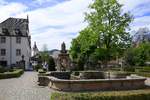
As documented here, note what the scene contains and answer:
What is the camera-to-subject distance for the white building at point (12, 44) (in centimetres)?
8156

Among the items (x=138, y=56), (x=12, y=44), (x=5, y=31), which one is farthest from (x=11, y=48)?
(x=138, y=56)

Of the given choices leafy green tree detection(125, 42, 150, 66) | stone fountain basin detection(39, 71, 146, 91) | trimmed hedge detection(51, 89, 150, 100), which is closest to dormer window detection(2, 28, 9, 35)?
leafy green tree detection(125, 42, 150, 66)

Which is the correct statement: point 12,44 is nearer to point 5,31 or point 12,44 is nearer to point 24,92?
point 5,31

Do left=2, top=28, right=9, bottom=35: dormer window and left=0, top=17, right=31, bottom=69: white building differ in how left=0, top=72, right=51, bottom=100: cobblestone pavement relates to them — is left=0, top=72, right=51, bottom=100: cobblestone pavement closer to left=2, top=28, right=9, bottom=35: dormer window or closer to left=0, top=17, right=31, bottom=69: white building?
left=0, top=17, right=31, bottom=69: white building

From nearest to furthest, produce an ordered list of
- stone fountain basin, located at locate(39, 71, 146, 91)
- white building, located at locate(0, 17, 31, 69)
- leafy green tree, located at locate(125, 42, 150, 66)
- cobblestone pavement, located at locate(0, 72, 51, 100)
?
cobblestone pavement, located at locate(0, 72, 51, 100), stone fountain basin, located at locate(39, 71, 146, 91), white building, located at locate(0, 17, 31, 69), leafy green tree, located at locate(125, 42, 150, 66)

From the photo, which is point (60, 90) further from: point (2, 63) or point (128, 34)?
point (2, 63)

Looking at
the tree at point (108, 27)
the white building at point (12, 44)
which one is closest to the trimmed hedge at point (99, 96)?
the tree at point (108, 27)

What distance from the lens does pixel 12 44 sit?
270 ft

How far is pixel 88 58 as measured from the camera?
83438 millimetres

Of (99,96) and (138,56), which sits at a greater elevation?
(138,56)

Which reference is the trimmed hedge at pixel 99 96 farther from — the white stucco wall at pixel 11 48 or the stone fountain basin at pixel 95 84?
the white stucco wall at pixel 11 48

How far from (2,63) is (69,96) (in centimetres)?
6655

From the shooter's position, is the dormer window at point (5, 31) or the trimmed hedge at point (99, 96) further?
the dormer window at point (5, 31)

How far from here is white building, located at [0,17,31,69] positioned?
3211 inches
